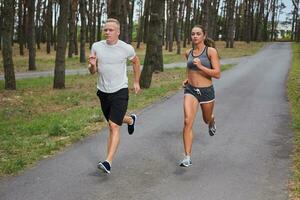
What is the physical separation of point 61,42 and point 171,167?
12.1 meters

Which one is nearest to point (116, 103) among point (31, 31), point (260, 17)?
point (31, 31)

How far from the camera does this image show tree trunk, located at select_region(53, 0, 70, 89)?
1790 centimetres

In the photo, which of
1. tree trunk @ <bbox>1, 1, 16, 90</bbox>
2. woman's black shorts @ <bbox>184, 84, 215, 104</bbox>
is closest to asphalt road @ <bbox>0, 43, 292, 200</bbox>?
woman's black shorts @ <bbox>184, 84, 215, 104</bbox>

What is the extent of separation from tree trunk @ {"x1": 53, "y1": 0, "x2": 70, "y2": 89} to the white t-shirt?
11655mm

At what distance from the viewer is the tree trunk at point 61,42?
58.7 feet

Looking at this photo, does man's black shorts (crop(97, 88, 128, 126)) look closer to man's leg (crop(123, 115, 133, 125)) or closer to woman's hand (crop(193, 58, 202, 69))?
man's leg (crop(123, 115, 133, 125))

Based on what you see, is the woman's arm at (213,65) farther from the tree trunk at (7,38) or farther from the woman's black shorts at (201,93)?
the tree trunk at (7,38)

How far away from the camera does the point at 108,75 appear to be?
6711 mm

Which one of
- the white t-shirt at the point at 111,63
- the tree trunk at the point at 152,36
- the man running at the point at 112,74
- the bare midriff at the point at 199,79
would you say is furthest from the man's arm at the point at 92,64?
the tree trunk at the point at 152,36

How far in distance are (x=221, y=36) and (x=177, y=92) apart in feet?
238

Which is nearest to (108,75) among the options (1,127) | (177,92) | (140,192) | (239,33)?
(140,192)

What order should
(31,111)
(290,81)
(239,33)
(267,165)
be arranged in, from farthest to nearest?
1. (239,33)
2. (290,81)
3. (31,111)
4. (267,165)

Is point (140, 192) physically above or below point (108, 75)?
below

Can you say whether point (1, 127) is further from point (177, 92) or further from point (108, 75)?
point (177, 92)
